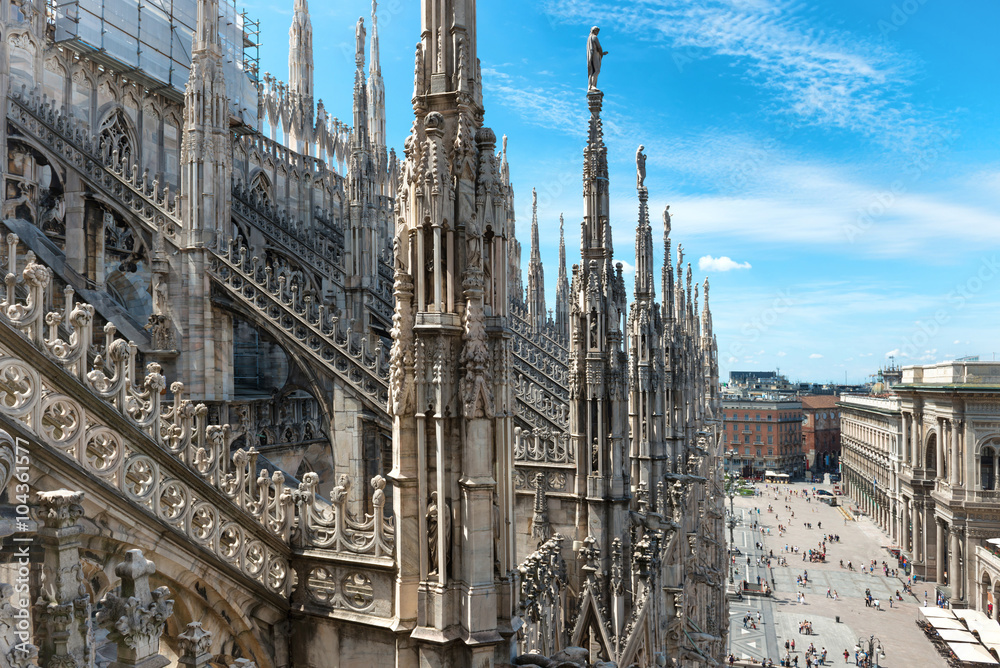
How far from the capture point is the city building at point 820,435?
110m

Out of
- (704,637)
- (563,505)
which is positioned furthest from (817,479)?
(563,505)

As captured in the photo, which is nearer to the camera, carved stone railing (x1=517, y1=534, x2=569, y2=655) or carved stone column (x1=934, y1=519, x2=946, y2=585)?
carved stone railing (x1=517, y1=534, x2=569, y2=655)

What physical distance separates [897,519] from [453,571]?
62.9 m

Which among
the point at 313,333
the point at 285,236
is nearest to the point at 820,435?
the point at 285,236

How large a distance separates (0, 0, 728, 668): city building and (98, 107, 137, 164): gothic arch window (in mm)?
165

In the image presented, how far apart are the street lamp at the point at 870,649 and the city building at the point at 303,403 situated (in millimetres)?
7647

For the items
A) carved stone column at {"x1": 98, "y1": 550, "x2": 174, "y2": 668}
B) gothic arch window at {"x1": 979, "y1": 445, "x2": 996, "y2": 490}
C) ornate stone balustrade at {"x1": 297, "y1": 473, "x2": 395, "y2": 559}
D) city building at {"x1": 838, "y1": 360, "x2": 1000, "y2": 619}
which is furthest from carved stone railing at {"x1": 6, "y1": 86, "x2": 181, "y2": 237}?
gothic arch window at {"x1": 979, "y1": 445, "x2": 996, "y2": 490}

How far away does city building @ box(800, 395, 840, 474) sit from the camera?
11025 cm

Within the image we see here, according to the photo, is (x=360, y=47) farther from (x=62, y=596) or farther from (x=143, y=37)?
(x=62, y=596)

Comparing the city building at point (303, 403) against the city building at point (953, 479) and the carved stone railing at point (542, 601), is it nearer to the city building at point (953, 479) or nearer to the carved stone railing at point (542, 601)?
the carved stone railing at point (542, 601)

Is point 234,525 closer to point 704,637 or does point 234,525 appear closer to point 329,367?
point 329,367

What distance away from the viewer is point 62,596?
324 cm

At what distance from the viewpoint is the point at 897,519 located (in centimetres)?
5741

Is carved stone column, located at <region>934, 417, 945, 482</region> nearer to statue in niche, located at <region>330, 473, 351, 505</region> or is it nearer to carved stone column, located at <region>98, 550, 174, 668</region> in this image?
statue in niche, located at <region>330, 473, 351, 505</region>
